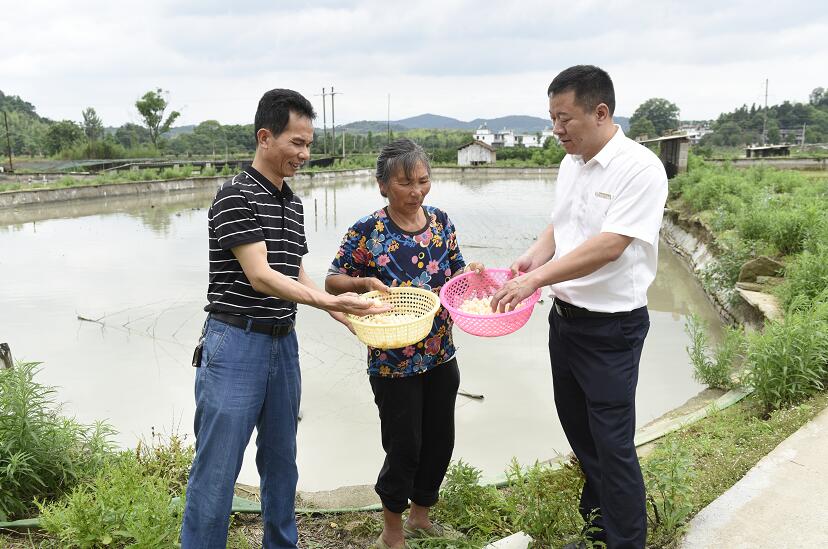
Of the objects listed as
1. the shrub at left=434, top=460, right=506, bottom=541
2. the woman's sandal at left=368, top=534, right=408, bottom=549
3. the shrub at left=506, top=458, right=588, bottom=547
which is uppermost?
the shrub at left=506, top=458, right=588, bottom=547

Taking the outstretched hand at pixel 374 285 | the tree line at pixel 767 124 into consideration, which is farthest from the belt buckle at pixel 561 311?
the tree line at pixel 767 124

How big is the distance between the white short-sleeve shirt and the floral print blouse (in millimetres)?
457

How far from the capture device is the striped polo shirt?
1.82 metres

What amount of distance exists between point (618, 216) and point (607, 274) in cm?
20

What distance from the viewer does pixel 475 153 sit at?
46719 millimetres

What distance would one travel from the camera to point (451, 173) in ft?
117

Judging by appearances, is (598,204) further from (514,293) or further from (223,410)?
(223,410)

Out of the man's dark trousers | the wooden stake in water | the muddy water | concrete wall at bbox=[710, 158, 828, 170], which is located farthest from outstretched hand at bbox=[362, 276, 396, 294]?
concrete wall at bbox=[710, 158, 828, 170]

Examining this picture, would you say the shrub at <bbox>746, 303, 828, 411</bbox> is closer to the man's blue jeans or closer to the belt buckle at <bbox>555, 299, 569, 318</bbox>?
the belt buckle at <bbox>555, 299, 569, 318</bbox>

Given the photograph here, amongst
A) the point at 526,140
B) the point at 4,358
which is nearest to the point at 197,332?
the point at 4,358

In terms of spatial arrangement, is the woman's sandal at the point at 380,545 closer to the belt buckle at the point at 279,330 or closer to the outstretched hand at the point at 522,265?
the belt buckle at the point at 279,330

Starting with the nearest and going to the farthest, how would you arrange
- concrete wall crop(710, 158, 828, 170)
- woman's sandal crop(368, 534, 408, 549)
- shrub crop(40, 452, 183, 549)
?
1. shrub crop(40, 452, 183, 549)
2. woman's sandal crop(368, 534, 408, 549)
3. concrete wall crop(710, 158, 828, 170)

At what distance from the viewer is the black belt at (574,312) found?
6.55 ft

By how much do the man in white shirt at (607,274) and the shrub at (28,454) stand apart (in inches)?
80.9
